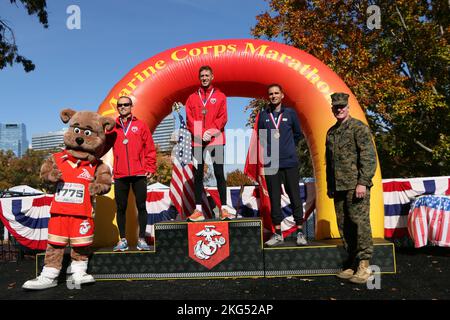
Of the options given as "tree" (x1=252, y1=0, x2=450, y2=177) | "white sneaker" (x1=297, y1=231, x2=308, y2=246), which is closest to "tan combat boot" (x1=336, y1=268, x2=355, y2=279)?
"white sneaker" (x1=297, y1=231, x2=308, y2=246)

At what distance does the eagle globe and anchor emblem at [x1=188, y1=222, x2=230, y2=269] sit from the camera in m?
3.94

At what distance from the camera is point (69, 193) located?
3.74 meters

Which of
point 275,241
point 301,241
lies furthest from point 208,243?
point 301,241

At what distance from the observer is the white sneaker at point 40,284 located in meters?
3.65

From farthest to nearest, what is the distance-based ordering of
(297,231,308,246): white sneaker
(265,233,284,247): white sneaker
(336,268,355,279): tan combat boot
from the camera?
1. (265,233,284,247): white sneaker
2. (297,231,308,246): white sneaker
3. (336,268,355,279): tan combat boot

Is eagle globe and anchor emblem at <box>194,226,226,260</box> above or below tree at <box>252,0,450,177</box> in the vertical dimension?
below

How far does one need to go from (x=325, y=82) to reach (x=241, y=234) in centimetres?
248

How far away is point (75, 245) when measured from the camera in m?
→ 3.75

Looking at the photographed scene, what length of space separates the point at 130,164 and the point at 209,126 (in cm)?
98

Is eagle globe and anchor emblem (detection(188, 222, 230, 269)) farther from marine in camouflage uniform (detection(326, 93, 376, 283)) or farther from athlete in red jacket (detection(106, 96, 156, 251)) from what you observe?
marine in camouflage uniform (detection(326, 93, 376, 283))

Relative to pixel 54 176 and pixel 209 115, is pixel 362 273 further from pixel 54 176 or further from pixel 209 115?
pixel 54 176

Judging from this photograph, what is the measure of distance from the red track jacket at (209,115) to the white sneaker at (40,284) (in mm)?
2070

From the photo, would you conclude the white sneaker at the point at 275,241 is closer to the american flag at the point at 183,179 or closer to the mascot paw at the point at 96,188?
the american flag at the point at 183,179

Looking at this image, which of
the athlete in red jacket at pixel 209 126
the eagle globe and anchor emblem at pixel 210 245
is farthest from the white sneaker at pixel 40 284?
the athlete in red jacket at pixel 209 126
